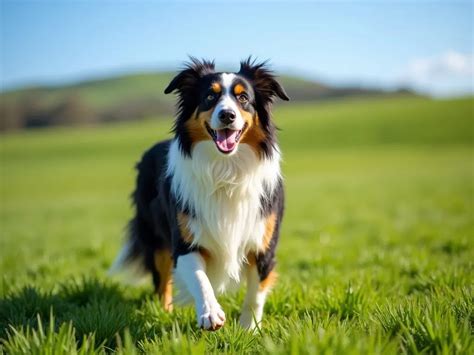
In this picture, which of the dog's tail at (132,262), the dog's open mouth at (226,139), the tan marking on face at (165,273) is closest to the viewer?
the dog's open mouth at (226,139)

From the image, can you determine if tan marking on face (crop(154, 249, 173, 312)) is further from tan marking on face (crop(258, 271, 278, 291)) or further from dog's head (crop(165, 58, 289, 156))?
dog's head (crop(165, 58, 289, 156))

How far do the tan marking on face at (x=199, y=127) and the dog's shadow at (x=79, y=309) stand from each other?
1600mm

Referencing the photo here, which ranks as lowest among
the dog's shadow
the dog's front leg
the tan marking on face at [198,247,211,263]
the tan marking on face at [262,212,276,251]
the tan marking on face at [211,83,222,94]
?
the dog's shadow

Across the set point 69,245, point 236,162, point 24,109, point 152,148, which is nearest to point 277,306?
point 236,162

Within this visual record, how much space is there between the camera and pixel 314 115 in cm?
5744

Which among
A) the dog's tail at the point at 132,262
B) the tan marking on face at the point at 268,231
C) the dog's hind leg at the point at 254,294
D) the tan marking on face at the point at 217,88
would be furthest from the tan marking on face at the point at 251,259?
the dog's tail at the point at 132,262

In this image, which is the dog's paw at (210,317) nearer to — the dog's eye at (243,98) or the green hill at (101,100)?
the dog's eye at (243,98)

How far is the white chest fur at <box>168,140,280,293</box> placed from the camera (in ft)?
12.9

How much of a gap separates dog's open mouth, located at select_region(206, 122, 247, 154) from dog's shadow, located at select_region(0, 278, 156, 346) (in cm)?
160

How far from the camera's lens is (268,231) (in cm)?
406

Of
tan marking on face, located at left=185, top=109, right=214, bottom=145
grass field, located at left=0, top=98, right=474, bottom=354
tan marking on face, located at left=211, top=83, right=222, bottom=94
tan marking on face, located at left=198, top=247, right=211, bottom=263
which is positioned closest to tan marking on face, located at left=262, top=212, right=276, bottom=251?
tan marking on face, located at left=198, top=247, right=211, bottom=263

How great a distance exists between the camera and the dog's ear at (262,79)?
4.32 meters

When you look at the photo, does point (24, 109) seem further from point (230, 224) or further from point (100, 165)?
Answer: point (230, 224)

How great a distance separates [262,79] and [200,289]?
201cm
